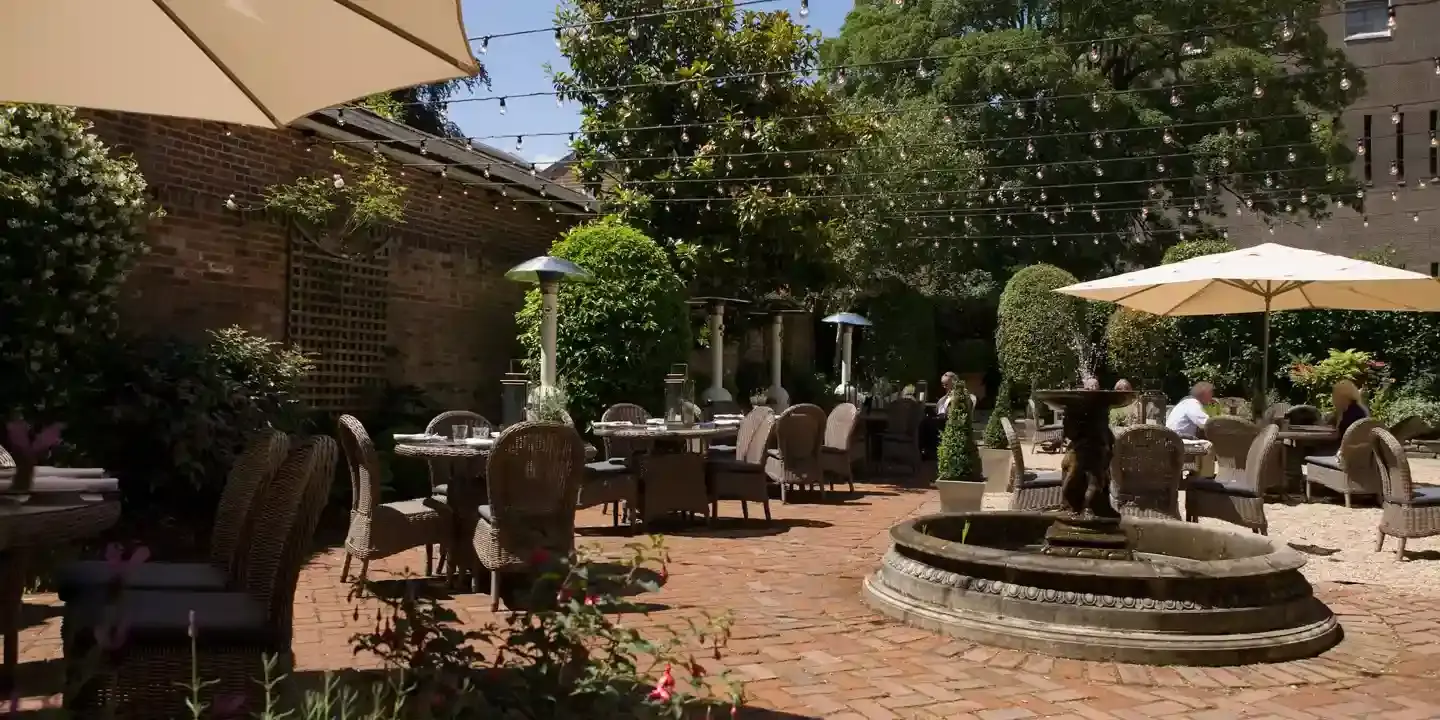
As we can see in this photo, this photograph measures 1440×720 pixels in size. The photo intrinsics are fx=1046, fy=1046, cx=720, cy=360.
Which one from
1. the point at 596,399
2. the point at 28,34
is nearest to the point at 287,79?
the point at 28,34

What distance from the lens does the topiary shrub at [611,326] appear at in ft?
35.7

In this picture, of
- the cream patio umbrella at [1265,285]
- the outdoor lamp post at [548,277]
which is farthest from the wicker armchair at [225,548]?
the cream patio umbrella at [1265,285]

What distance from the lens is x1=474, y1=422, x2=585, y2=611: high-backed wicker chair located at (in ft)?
15.9

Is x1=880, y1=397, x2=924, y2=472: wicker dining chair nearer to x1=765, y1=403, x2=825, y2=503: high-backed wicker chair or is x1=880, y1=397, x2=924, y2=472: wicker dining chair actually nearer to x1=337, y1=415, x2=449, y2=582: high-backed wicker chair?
x1=765, y1=403, x2=825, y2=503: high-backed wicker chair

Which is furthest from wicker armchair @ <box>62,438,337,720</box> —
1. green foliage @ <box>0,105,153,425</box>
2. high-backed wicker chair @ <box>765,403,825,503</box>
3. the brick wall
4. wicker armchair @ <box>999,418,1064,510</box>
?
high-backed wicker chair @ <box>765,403,825,503</box>

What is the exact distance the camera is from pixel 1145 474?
6.66m

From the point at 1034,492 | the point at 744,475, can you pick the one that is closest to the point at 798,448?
the point at 744,475

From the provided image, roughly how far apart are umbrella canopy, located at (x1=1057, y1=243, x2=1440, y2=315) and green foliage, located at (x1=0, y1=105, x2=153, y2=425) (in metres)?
6.67

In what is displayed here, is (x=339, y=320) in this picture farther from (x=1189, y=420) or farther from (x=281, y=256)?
(x=1189, y=420)

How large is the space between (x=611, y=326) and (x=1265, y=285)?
615 cm

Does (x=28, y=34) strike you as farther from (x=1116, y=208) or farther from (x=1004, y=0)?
(x=1004, y=0)

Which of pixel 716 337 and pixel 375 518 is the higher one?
pixel 716 337

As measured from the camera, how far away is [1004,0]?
76.8 ft

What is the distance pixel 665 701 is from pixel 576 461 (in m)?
2.83
